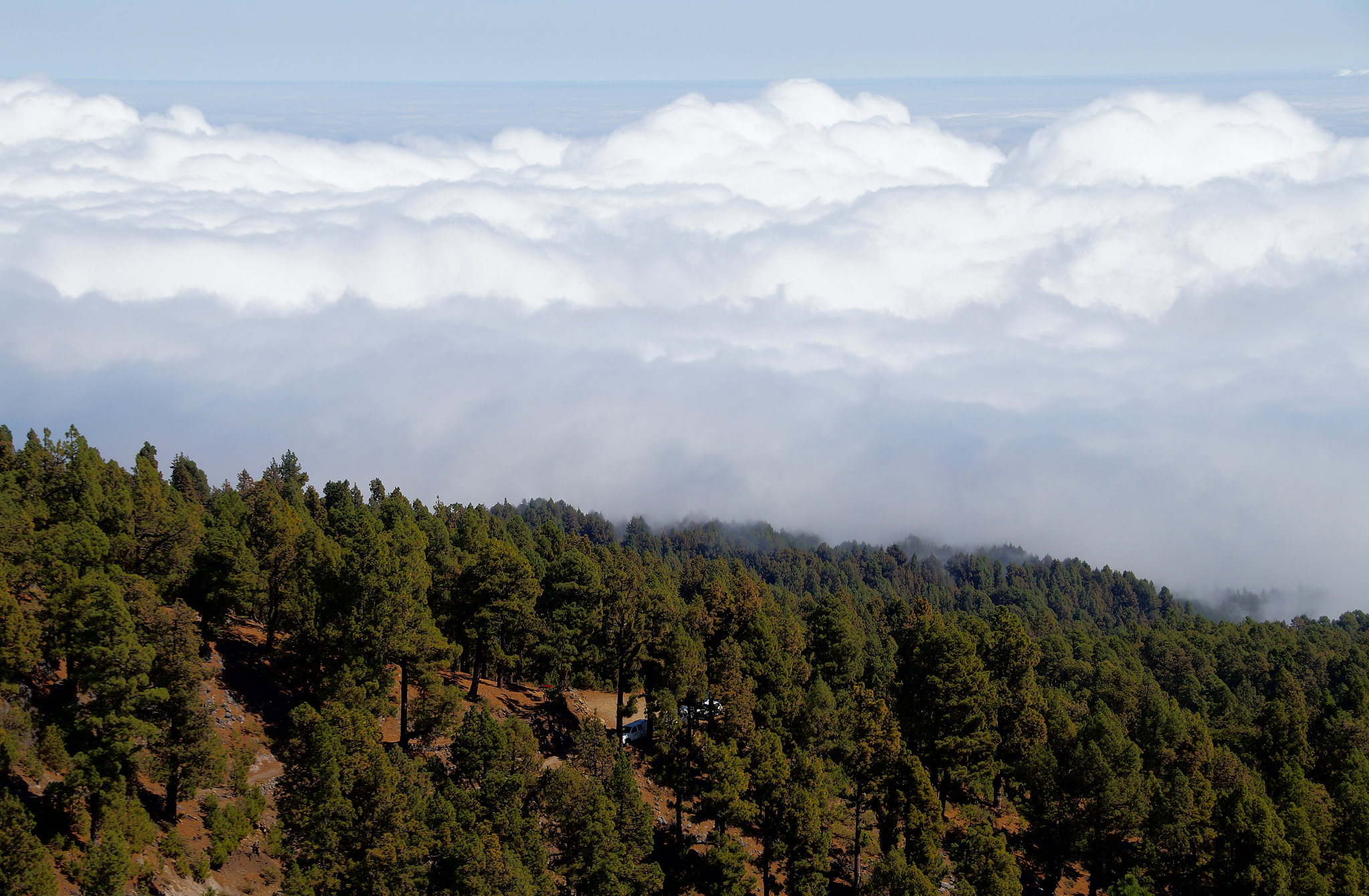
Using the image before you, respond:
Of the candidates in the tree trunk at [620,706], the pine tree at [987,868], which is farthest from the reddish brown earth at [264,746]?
the pine tree at [987,868]

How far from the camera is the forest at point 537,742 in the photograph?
38.1 metres

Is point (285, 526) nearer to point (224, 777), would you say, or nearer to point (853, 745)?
point (224, 777)

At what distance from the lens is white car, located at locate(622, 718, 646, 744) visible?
5981 centimetres

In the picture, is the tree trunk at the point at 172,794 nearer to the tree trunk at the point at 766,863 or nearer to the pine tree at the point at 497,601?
the pine tree at the point at 497,601

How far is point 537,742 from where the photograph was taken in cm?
4897

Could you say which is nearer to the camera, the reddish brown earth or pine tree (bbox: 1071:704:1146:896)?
the reddish brown earth

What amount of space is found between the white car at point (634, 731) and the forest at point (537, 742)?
28.0 inches

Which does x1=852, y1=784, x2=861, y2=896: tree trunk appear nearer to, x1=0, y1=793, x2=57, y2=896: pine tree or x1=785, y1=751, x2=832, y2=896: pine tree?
x1=785, y1=751, x2=832, y2=896: pine tree

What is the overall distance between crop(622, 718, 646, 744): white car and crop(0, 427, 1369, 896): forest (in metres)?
0.71

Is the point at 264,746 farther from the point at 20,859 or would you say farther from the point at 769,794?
the point at 769,794

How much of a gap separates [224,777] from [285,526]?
16919 millimetres

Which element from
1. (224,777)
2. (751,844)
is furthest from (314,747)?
(751,844)

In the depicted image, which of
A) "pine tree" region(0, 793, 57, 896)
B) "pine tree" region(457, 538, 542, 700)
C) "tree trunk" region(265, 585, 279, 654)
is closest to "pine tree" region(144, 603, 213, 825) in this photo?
"pine tree" region(0, 793, 57, 896)

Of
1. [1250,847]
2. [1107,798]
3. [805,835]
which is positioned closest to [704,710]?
[805,835]
